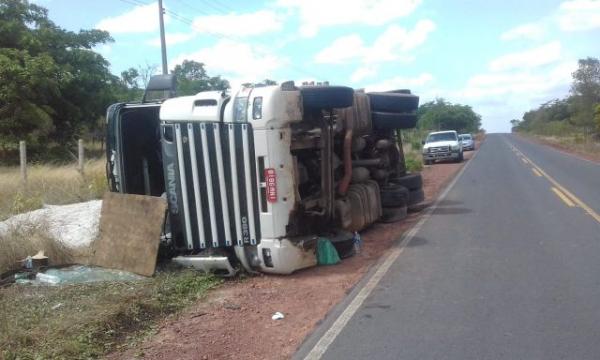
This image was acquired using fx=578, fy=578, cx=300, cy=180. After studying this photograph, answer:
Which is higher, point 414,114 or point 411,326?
point 414,114

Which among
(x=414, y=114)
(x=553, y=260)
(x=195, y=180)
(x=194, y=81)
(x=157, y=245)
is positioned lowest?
(x=553, y=260)

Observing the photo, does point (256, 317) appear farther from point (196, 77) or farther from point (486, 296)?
point (196, 77)

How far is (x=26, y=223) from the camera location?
8.36 metres

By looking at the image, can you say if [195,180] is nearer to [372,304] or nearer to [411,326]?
[372,304]

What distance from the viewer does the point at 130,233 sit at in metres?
7.22

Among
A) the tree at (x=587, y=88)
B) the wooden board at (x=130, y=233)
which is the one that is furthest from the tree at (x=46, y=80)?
the tree at (x=587, y=88)

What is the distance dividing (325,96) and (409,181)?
16.4 feet

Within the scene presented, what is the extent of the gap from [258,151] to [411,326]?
2.83 metres

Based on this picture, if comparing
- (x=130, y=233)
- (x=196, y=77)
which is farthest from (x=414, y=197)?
(x=196, y=77)

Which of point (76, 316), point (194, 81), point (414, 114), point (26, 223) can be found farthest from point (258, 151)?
point (194, 81)

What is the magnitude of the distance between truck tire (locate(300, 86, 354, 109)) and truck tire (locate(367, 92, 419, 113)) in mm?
2766

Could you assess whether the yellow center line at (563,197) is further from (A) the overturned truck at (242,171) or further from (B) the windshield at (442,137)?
(B) the windshield at (442,137)

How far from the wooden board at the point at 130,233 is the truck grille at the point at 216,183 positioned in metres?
0.38

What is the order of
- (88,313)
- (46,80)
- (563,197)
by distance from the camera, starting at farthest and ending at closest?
(46,80), (563,197), (88,313)
